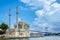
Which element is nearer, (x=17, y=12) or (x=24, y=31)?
(x=17, y=12)

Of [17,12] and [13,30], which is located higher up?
[17,12]

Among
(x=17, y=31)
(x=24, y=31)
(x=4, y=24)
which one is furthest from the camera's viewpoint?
(x=24, y=31)

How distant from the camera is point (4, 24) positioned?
560 ft

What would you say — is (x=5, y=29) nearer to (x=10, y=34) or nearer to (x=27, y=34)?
(x=10, y=34)

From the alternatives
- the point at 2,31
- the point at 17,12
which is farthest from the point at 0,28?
the point at 17,12

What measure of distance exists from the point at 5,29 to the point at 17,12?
16.0m

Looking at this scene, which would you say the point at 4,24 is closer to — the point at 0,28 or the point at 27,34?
the point at 0,28

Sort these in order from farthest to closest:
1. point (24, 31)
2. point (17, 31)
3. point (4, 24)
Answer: point (24, 31), point (17, 31), point (4, 24)

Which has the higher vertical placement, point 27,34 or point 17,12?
point 17,12

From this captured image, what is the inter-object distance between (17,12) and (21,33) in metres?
21.1

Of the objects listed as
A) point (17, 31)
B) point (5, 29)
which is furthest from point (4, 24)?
point (17, 31)

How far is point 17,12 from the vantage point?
17650cm

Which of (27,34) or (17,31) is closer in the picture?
(17,31)

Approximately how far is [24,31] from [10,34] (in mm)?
23889
